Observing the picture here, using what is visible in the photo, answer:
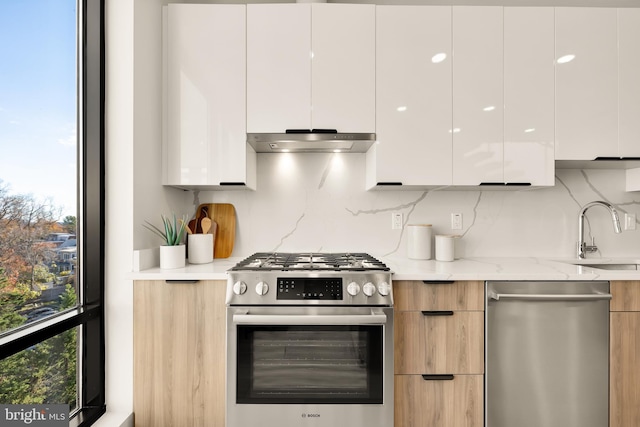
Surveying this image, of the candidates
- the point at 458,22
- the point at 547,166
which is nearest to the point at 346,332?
the point at 547,166

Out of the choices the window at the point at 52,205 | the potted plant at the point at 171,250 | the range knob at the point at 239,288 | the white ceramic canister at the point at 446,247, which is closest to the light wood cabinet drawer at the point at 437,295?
the white ceramic canister at the point at 446,247

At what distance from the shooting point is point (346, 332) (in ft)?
5.74

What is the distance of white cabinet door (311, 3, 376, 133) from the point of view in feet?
7.02

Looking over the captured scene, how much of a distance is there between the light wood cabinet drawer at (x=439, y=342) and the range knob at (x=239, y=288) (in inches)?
29.2

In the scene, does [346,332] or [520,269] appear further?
[520,269]

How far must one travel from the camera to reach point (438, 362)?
1809mm

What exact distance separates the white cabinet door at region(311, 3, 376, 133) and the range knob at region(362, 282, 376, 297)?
90 cm

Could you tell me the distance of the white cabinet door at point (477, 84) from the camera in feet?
7.08

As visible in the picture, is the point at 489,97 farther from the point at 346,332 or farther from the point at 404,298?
the point at 346,332

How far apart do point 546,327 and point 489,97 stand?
1275 mm

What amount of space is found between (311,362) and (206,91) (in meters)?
1.57

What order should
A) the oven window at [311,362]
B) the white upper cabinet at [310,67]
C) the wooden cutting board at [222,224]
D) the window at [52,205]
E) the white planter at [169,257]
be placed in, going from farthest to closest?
the wooden cutting board at [222,224] → the white upper cabinet at [310,67] → the white planter at [169,257] → the oven window at [311,362] → the window at [52,205]

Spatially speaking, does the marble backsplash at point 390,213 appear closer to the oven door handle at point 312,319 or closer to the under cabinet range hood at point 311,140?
the under cabinet range hood at point 311,140

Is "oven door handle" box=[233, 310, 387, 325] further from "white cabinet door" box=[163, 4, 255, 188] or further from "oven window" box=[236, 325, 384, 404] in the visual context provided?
"white cabinet door" box=[163, 4, 255, 188]
